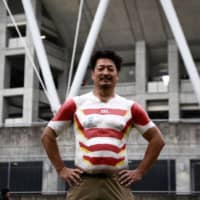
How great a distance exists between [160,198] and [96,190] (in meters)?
22.6


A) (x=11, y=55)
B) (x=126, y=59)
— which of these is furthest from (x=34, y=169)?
(x=126, y=59)

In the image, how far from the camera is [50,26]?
53.8 metres

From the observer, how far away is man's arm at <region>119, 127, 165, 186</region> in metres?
4.57

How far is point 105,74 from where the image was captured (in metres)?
4.73

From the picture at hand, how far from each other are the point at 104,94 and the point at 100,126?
306mm

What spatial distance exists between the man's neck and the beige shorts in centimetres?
65

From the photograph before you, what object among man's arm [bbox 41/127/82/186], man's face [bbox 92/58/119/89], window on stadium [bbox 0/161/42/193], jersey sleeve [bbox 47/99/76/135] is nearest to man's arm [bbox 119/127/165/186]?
man's arm [bbox 41/127/82/186]

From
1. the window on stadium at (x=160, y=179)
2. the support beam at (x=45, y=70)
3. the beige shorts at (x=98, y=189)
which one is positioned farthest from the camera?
the support beam at (x=45, y=70)

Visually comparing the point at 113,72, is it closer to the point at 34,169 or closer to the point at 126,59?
the point at 34,169

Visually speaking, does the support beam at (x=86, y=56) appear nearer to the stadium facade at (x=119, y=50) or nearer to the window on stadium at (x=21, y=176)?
the window on stadium at (x=21, y=176)

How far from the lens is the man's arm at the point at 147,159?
15.0 feet

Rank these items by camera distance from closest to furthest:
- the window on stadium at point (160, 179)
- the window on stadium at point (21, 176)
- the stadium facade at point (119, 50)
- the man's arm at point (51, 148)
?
the man's arm at point (51, 148) < the window on stadium at point (160, 179) < the window on stadium at point (21, 176) < the stadium facade at point (119, 50)

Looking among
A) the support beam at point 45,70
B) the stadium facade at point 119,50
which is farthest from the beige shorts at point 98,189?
the stadium facade at point 119,50

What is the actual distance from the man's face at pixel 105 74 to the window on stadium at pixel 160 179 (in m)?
31.1
